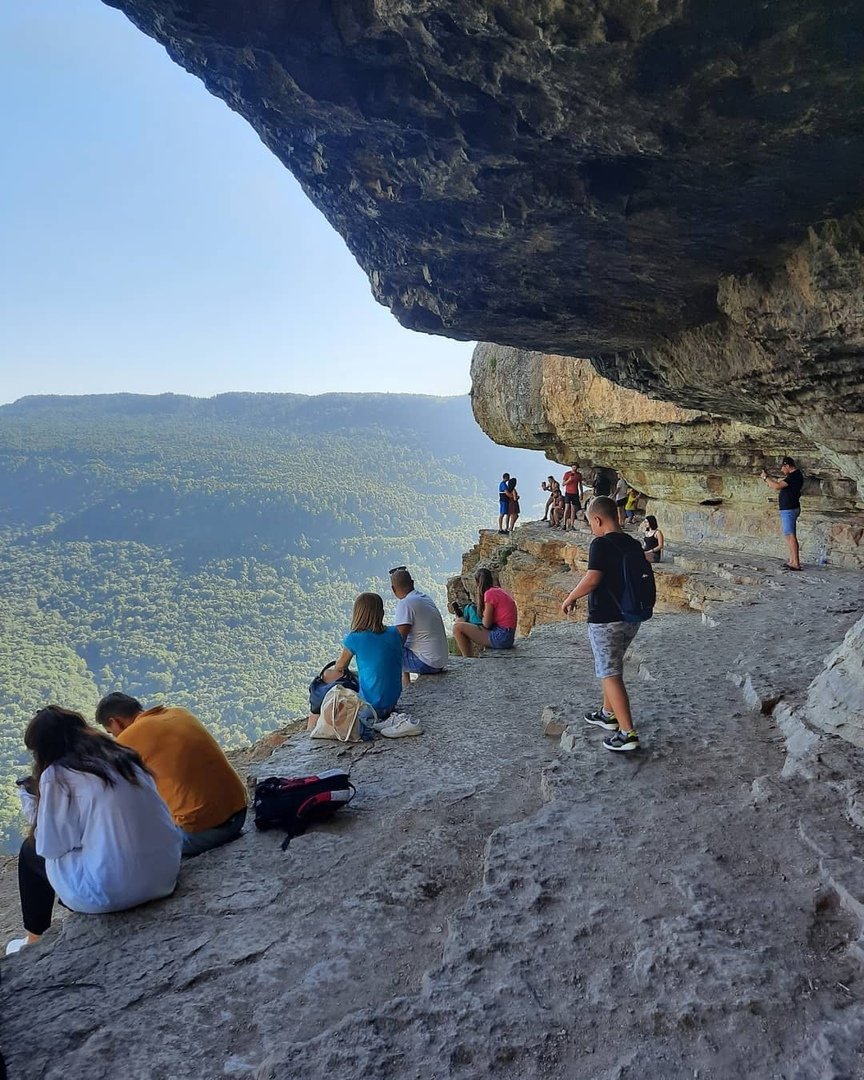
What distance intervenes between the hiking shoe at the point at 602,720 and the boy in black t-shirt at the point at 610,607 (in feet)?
0.85

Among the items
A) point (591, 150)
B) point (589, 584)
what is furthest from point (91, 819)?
point (591, 150)

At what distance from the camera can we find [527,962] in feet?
8.71

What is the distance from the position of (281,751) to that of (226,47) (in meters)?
5.27

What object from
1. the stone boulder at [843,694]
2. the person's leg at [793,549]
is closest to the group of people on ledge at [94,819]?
the stone boulder at [843,694]

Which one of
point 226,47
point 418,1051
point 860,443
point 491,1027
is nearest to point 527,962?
point 491,1027

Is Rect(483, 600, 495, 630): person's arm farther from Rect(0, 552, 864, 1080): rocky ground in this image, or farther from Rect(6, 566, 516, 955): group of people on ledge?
Rect(0, 552, 864, 1080): rocky ground

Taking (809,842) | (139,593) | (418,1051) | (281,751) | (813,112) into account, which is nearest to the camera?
(418,1051)

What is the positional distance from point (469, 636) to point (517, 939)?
6392mm

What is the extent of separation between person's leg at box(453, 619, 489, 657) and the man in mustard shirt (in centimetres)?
525

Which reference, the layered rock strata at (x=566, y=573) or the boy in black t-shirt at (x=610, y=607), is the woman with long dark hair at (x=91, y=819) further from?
the layered rock strata at (x=566, y=573)

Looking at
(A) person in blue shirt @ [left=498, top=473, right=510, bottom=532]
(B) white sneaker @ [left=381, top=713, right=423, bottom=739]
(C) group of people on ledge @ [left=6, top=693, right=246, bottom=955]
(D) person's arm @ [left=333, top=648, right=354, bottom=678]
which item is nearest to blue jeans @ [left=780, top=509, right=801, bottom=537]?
→ (B) white sneaker @ [left=381, top=713, right=423, bottom=739]

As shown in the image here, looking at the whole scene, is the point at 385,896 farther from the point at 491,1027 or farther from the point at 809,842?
the point at 809,842

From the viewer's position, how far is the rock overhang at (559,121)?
105 inches

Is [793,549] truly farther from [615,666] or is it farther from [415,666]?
[615,666]
